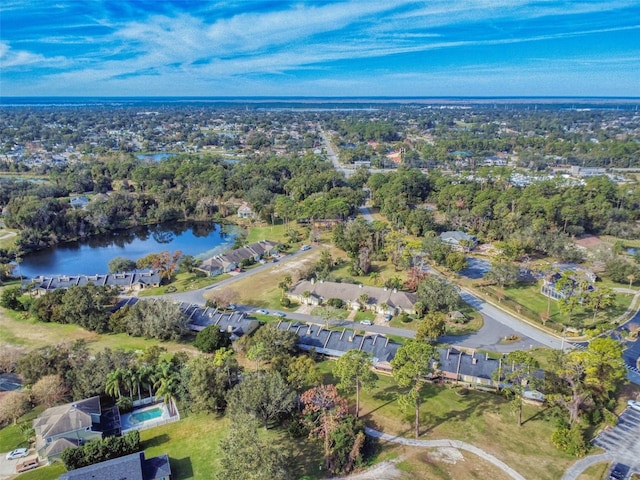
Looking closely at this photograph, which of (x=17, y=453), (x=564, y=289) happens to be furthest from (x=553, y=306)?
(x=17, y=453)

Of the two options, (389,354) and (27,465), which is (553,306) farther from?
(27,465)

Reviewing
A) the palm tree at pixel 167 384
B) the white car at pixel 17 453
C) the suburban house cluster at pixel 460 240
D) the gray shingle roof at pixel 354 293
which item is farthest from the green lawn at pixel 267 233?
the white car at pixel 17 453

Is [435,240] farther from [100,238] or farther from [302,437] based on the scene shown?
[100,238]

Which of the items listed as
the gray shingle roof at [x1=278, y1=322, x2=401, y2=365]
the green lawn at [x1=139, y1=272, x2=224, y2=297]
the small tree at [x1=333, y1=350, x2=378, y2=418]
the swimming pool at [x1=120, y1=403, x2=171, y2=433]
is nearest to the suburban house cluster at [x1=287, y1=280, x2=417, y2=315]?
the gray shingle roof at [x1=278, y1=322, x2=401, y2=365]

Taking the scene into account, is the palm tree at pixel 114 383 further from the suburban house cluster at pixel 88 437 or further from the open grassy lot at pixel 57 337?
the open grassy lot at pixel 57 337

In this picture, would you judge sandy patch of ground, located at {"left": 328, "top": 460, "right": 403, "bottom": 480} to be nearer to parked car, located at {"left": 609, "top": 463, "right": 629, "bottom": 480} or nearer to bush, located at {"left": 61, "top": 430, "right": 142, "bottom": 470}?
parked car, located at {"left": 609, "top": 463, "right": 629, "bottom": 480}

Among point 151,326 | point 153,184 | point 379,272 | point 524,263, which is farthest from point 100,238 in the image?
point 524,263
